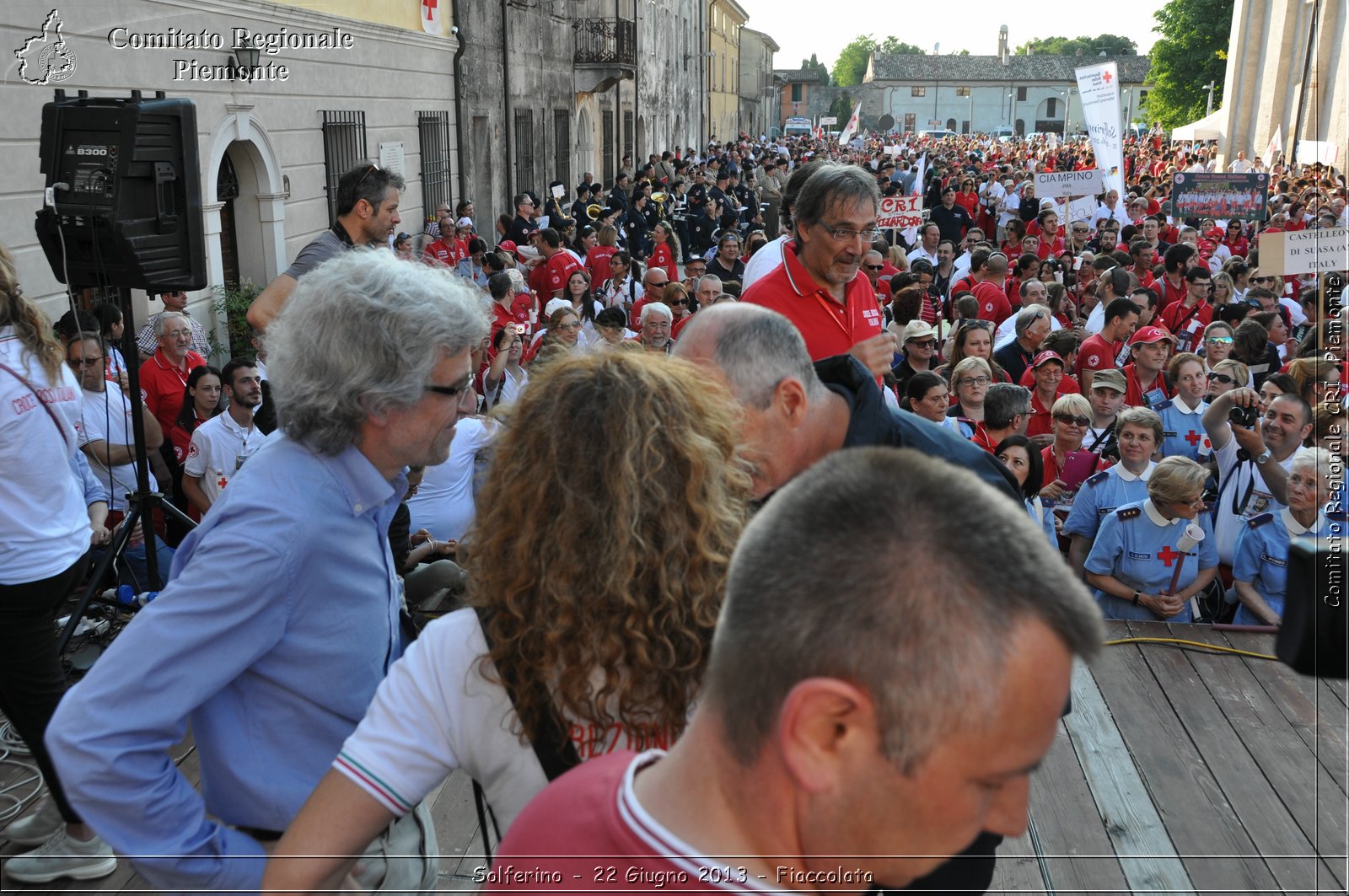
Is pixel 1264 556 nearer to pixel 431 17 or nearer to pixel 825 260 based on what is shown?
pixel 825 260

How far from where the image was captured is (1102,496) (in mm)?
5465

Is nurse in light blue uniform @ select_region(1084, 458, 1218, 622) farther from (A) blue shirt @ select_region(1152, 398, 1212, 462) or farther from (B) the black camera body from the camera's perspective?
(A) blue shirt @ select_region(1152, 398, 1212, 462)

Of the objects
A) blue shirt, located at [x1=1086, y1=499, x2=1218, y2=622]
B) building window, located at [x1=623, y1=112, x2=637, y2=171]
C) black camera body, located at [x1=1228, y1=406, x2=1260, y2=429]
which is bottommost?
blue shirt, located at [x1=1086, y1=499, x2=1218, y2=622]

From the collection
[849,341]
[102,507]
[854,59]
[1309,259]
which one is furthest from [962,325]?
[854,59]

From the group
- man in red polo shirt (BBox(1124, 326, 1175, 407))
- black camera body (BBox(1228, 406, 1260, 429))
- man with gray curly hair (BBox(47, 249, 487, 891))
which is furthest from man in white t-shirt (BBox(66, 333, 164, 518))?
man in red polo shirt (BBox(1124, 326, 1175, 407))

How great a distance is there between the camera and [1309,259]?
7.79m

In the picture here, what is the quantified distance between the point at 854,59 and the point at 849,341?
193m

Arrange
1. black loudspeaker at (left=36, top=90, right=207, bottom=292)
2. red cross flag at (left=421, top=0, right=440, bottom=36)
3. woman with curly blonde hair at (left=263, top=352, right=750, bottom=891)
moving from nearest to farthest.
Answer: woman with curly blonde hair at (left=263, top=352, right=750, bottom=891), black loudspeaker at (left=36, top=90, right=207, bottom=292), red cross flag at (left=421, top=0, right=440, bottom=36)

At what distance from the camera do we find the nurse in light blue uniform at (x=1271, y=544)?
16.4 feet

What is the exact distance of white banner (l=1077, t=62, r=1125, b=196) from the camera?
48.8 ft

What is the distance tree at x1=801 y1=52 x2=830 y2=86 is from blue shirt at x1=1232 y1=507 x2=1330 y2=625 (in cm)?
13771

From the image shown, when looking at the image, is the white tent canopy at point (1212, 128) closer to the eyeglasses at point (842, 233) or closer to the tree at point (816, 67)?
the eyeglasses at point (842, 233)

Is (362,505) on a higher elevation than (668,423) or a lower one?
lower

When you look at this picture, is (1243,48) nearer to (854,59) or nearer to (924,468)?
(924,468)
